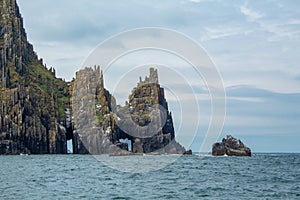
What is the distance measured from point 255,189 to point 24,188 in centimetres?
2701

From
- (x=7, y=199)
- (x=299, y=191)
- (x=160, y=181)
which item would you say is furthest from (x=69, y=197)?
(x=299, y=191)

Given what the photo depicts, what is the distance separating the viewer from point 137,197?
52.6 m

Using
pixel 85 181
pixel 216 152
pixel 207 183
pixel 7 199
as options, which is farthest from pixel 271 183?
pixel 216 152

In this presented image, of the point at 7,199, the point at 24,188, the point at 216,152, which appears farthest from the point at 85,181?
the point at 216,152

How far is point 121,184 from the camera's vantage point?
66.3m

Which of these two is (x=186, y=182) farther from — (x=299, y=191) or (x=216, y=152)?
(x=216, y=152)

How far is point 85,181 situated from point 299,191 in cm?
2824

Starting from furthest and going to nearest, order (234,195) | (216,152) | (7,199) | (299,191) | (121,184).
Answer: (216,152), (121,184), (299,191), (234,195), (7,199)

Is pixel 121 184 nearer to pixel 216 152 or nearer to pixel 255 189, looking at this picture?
pixel 255 189

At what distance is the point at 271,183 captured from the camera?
68750 millimetres

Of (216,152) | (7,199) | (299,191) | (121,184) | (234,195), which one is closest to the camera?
(7,199)

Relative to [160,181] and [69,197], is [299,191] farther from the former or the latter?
[69,197]

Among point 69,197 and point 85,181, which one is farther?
point 85,181

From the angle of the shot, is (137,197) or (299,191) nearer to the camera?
(137,197)
